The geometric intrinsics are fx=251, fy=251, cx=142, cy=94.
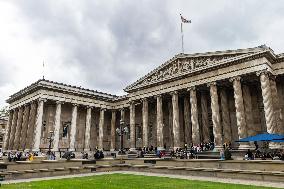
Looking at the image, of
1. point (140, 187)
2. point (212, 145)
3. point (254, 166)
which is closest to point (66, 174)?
point (140, 187)

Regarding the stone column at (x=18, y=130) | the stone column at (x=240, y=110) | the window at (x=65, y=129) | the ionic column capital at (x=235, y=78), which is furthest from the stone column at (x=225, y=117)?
the stone column at (x=18, y=130)

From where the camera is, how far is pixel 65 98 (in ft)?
145

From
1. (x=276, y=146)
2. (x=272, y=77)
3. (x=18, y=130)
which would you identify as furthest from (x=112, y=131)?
(x=276, y=146)

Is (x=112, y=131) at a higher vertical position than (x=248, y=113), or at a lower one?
lower

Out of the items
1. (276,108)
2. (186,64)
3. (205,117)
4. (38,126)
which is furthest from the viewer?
(38,126)

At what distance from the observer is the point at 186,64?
3741cm

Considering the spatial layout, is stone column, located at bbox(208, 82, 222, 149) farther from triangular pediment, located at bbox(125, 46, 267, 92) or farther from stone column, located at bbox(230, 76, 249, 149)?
triangular pediment, located at bbox(125, 46, 267, 92)

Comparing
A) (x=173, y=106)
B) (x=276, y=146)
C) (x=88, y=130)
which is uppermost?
(x=173, y=106)

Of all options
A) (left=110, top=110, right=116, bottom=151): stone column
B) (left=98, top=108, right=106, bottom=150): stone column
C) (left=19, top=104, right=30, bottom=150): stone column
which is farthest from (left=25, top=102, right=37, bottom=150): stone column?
(left=110, top=110, right=116, bottom=151): stone column

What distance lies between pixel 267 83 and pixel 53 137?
33203 mm

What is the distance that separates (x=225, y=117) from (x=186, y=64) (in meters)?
9.51

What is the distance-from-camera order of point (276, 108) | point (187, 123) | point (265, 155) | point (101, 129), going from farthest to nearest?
point (101, 129)
point (187, 123)
point (276, 108)
point (265, 155)

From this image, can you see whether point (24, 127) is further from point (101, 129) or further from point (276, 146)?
point (276, 146)

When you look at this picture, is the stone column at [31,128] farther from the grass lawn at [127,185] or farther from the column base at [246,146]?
the column base at [246,146]
